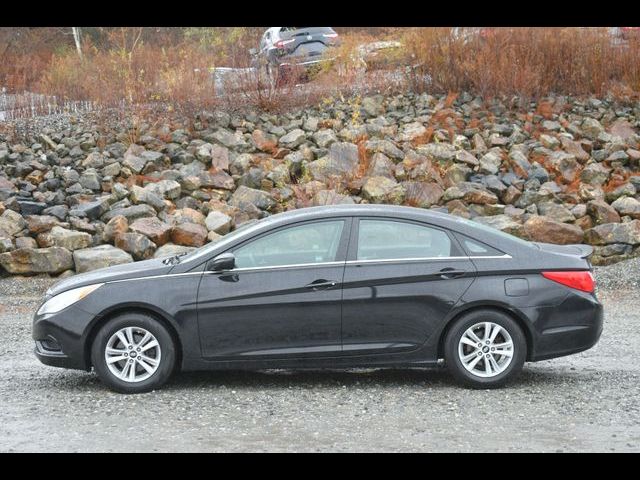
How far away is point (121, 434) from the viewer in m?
6.67

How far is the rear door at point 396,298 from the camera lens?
790 centimetres

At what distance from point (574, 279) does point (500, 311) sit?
685mm

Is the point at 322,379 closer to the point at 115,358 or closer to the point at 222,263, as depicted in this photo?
the point at 222,263

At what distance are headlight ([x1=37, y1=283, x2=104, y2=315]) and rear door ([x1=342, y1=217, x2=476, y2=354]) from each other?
212 cm

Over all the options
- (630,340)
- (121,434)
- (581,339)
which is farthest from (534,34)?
(121,434)

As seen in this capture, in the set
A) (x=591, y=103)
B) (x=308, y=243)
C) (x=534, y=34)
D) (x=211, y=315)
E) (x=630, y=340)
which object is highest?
(x=534, y=34)

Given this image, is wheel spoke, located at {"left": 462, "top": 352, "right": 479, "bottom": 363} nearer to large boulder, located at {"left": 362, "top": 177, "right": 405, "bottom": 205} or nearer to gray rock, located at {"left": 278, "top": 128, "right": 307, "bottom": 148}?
large boulder, located at {"left": 362, "top": 177, "right": 405, "bottom": 205}

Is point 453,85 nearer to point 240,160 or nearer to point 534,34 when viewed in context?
point 534,34

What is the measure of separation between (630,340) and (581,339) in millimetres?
2716

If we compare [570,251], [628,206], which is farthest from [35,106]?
[570,251]

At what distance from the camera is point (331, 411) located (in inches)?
289

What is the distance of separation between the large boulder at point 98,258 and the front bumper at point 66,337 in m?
6.54

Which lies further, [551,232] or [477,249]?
[551,232]

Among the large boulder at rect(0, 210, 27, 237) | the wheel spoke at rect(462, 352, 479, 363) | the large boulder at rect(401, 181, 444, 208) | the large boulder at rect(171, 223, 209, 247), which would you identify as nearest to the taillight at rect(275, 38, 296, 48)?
→ the large boulder at rect(401, 181, 444, 208)
